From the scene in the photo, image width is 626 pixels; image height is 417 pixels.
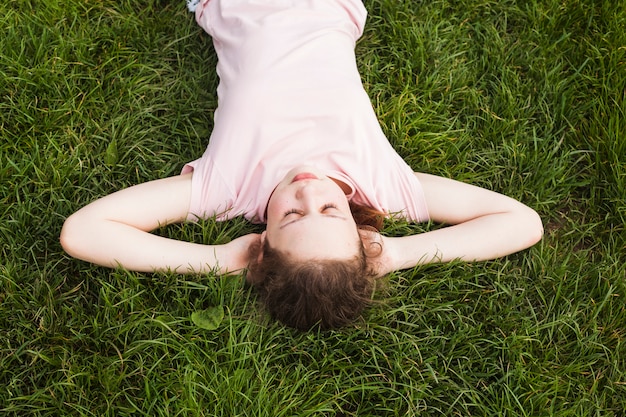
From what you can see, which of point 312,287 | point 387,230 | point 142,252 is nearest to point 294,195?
point 312,287

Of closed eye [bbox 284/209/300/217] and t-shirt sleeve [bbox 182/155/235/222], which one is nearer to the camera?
closed eye [bbox 284/209/300/217]

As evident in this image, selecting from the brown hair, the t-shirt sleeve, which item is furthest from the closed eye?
the t-shirt sleeve

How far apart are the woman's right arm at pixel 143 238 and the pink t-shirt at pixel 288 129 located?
14 centimetres

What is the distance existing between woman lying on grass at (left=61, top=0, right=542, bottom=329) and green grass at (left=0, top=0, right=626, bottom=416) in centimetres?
12

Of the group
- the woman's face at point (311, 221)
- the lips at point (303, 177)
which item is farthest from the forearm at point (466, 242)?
the lips at point (303, 177)

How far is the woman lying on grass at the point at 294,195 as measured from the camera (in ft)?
8.19

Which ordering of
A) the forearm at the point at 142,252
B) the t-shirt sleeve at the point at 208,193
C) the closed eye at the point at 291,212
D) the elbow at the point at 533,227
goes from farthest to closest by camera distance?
the elbow at the point at 533,227, the t-shirt sleeve at the point at 208,193, the forearm at the point at 142,252, the closed eye at the point at 291,212

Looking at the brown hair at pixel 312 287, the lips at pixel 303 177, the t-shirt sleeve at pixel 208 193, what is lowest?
the brown hair at pixel 312 287

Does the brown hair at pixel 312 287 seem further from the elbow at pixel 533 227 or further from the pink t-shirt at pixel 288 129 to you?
the elbow at pixel 533 227

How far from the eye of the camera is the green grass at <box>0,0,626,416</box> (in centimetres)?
253

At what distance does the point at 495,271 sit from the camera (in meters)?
2.84

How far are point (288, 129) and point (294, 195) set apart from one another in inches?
16.4

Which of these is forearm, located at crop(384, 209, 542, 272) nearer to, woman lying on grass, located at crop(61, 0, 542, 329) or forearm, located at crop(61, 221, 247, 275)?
woman lying on grass, located at crop(61, 0, 542, 329)

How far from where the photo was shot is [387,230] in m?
2.89
